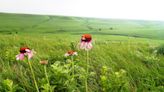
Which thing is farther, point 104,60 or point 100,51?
point 100,51

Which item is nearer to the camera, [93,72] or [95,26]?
[93,72]

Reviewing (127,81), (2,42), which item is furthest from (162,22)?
(127,81)

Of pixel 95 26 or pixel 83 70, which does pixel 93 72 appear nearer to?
pixel 83 70

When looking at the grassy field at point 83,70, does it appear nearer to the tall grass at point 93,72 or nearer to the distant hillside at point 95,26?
the tall grass at point 93,72

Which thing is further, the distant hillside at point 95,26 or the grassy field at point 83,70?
the distant hillside at point 95,26

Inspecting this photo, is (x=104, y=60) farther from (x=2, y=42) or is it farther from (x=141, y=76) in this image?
(x=2, y=42)

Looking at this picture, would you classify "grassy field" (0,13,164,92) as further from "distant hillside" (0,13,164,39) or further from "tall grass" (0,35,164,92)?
"distant hillside" (0,13,164,39)

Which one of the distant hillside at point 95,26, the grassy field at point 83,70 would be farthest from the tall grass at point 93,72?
the distant hillside at point 95,26

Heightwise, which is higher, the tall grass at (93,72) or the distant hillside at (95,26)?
the tall grass at (93,72)

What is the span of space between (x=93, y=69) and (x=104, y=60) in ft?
0.33

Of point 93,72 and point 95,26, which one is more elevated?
point 93,72

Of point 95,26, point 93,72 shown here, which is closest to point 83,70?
point 93,72

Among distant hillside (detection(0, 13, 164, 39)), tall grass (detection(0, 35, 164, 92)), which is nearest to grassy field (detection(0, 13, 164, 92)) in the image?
tall grass (detection(0, 35, 164, 92))

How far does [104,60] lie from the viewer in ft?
6.33
